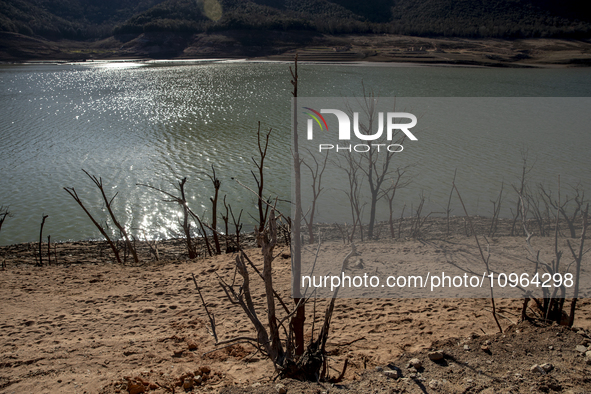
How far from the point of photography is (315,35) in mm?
50750

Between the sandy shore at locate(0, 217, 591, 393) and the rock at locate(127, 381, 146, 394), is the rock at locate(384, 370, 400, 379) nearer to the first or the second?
the sandy shore at locate(0, 217, 591, 393)

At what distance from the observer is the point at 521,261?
5211mm

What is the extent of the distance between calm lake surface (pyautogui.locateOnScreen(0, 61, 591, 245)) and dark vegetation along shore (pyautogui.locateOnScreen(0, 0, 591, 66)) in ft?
53.6

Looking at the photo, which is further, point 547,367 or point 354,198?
point 354,198

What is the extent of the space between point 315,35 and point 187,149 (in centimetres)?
4164

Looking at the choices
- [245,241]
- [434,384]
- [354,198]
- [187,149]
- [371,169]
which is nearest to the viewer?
[434,384]

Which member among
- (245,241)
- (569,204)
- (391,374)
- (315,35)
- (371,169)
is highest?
(315,35)

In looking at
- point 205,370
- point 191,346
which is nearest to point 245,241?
point 191,346

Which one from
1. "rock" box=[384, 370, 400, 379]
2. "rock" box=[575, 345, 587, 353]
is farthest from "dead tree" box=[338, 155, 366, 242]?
"rock" box=[575, 345, 587, 353]

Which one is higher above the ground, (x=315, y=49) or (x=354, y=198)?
(x=315, y=49)

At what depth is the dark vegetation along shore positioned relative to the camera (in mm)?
40000

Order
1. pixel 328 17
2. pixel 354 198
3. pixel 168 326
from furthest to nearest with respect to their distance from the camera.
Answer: pixel 328 17
pixel 354 198
pixel 168 326

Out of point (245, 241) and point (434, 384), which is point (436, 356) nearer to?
point (434, 384)

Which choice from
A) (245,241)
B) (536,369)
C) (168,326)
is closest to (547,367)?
(536,369)
